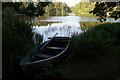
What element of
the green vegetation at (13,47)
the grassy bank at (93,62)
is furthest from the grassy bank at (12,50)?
the grassy bank at (93,62)


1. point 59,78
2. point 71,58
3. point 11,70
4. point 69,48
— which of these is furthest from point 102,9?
point 11,70

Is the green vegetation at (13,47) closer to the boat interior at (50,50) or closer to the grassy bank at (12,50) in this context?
the grassy bank at (12,50)

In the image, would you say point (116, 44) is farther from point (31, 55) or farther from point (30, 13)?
point (30, 13)

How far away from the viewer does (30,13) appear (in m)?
4.41

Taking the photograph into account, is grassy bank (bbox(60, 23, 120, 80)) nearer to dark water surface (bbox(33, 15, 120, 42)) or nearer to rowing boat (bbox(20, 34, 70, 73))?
rowing boat (bbox(20, 34, 70, 73))

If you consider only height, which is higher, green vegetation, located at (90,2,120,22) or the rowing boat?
green vegetation, located at (90,2,120,22)

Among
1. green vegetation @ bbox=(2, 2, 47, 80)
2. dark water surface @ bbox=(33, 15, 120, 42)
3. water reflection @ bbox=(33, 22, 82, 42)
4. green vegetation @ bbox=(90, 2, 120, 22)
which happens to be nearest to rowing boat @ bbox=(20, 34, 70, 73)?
green vegetation @ bbox=(2, 2, 47, 80)

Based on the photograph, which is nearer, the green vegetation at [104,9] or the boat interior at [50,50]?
the boat interior at [50,50]

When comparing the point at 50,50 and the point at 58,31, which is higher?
the point at 58,31

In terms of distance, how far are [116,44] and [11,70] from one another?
12.4 ft

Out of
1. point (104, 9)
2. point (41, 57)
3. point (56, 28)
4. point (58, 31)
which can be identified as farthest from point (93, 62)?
point (56, 28)

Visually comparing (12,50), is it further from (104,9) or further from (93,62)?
(104,9)

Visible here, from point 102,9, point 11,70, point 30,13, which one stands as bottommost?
point 11,70

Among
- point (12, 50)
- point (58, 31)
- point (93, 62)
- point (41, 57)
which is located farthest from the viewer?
point (58, 31)
